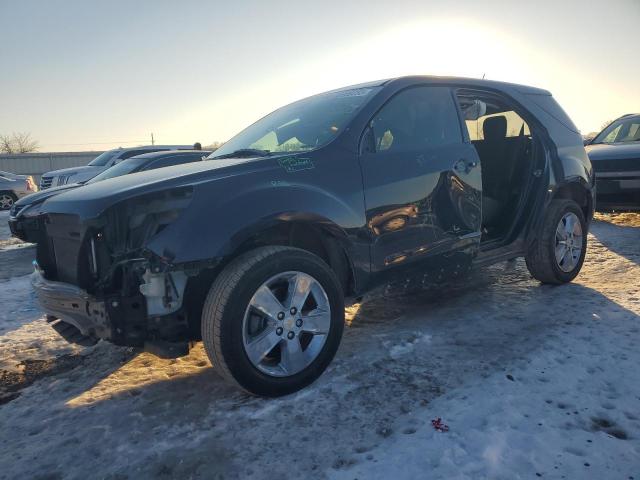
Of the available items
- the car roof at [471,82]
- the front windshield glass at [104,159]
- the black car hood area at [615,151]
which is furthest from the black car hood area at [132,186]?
the front windshield glass at [104,159]

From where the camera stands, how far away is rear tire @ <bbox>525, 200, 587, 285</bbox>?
4.31 m

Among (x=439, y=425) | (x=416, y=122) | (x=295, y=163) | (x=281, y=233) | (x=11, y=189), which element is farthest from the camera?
(x=11, y=189)

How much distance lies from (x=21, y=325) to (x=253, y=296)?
276 cm

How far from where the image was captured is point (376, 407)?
247 cm

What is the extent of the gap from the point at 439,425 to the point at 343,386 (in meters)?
0.62

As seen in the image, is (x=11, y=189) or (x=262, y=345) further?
(x=11, y=189)

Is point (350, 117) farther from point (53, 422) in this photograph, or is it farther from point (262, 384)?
point (53, 422)

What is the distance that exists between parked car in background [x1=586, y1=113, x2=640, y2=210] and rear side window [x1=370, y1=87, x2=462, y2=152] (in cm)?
466

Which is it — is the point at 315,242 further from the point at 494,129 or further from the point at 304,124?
the point at 494,129

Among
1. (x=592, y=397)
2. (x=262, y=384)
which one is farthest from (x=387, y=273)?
(x=592, y=397)

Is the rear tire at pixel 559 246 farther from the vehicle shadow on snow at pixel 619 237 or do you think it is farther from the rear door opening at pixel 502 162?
the vehicle shadow on snow at pixel 619 237

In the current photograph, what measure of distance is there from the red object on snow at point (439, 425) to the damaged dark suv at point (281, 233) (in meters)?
0.74

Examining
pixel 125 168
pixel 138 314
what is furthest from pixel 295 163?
pixel 125 168

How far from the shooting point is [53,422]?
2.52 meters
